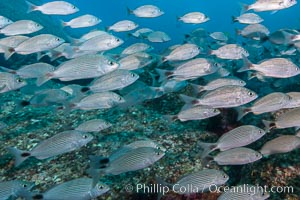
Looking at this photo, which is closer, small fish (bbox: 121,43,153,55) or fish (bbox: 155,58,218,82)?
fish (bbox: 155,58,218,82)

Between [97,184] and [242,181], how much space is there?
270 cm

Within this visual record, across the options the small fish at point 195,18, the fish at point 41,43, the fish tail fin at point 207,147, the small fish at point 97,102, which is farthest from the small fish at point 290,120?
the small fish at point 195,18

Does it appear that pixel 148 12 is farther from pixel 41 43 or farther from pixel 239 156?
pixel 239 156

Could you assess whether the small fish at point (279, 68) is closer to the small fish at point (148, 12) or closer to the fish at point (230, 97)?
the fish at point (230, 97)

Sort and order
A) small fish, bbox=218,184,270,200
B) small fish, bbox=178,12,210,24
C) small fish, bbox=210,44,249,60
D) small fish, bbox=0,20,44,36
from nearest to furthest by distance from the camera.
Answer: small fish, bbox=218,184,270,200, small fish, bbox=210,44,249,60, small fish, bbox=0,20,44,36, small fish, bbox=178,12,210,24

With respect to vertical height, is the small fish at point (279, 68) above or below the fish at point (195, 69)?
above

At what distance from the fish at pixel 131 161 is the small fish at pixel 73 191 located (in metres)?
0.28

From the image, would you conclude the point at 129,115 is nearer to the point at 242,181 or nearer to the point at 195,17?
the point at 242,181

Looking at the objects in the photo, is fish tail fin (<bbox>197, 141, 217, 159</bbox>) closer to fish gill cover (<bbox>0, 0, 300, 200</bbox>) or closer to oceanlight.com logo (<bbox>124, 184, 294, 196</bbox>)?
fish gill cover (<bbox>0, 0, 300, 200</bbox>)

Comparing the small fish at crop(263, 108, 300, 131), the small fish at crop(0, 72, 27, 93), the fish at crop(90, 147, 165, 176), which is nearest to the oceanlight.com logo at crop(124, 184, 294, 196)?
the fish at crop(90, 147, 165, 176)

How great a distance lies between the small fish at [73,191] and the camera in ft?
13.3

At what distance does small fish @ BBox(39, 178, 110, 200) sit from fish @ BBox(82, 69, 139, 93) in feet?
6.33

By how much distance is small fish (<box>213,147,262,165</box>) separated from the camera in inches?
182

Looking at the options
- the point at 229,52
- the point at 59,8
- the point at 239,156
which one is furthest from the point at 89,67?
the point at 59,8
